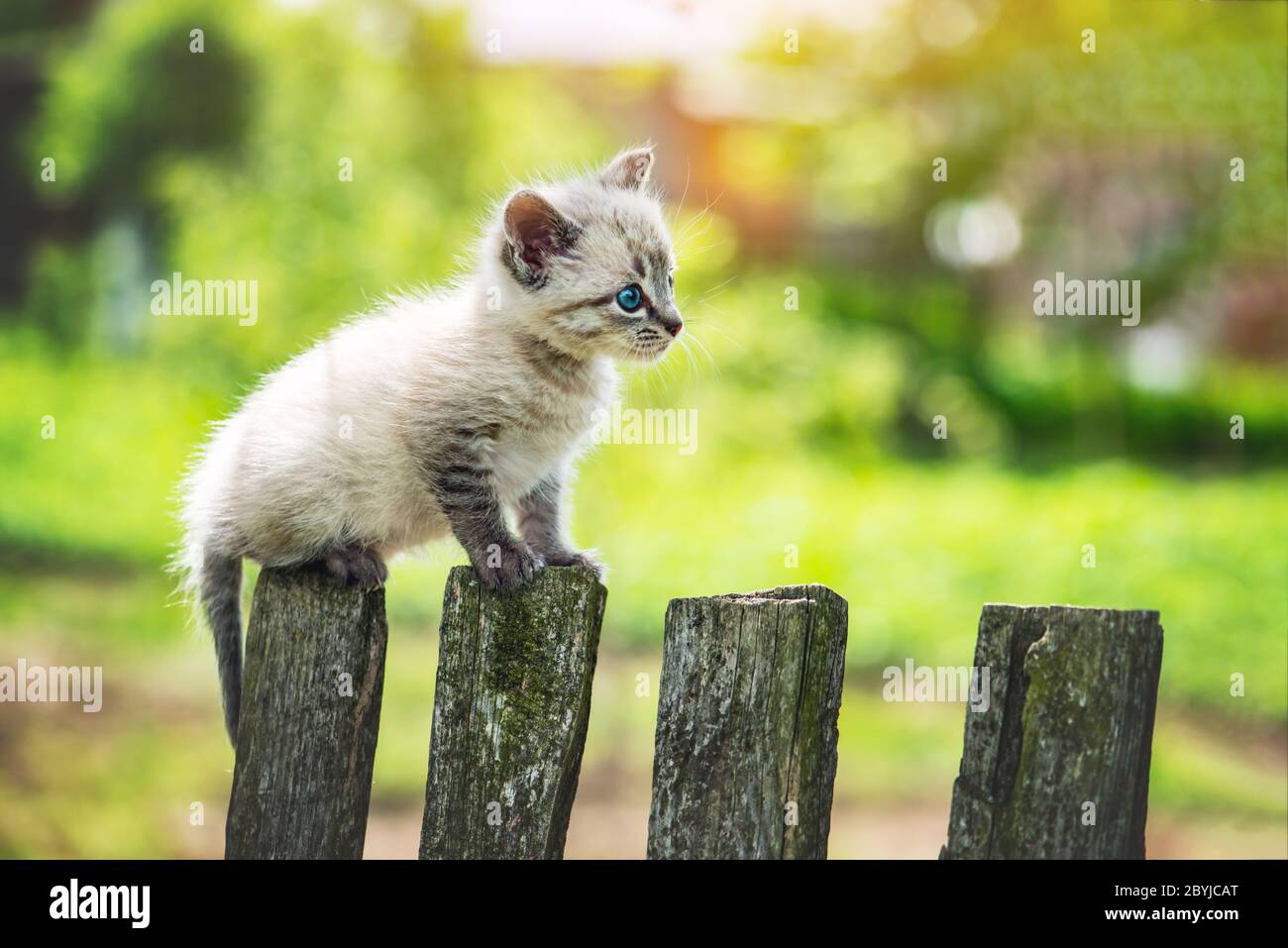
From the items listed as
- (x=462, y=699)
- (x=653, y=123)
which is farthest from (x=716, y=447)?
(x=653, y=123)

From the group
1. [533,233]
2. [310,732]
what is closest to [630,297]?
[533,233]

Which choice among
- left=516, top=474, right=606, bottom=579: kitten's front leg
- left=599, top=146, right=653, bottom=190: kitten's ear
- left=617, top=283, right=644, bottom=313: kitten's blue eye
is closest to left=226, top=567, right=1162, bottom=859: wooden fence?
left=516, top=474, right=606, bottom=579: kitten's front leg

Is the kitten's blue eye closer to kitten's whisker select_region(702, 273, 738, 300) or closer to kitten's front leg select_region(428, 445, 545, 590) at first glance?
kitten's front leg select_region(428, 445, 545, 590)

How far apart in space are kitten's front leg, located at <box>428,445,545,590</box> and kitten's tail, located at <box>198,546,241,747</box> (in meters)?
0.72

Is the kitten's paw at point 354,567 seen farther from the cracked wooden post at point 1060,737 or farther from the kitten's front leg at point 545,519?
the cracked wooden post at point 1060,737

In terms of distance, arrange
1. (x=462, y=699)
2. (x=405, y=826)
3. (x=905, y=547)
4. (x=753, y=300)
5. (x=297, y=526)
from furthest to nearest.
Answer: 1. (x=905, y=547)
2. (x=753, y=300)
3. (x=405, y=826)
4. (x=297, y=526)
5. (x=462, y=699)

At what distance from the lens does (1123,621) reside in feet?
8.08

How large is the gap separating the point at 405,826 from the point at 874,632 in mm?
3410

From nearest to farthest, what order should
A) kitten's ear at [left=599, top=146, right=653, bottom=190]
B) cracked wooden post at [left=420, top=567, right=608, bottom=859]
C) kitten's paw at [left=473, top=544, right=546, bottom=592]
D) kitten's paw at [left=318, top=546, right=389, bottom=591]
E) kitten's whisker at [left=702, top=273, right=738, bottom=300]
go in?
cracked wooden post at [left=420, top=567, right=608, bottom=859] < kitten's paw at [left=473, top=544, right=546, bottom=592] < kitten's paw at [left=318, top=546, right=389, bottom=591] < kitten's ear at [left=599, top=146, right=653, bottom=190] < kitten's whisker at [left=702, top=273, right=738, bottom=300]

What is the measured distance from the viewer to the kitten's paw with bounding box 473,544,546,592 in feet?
8.91

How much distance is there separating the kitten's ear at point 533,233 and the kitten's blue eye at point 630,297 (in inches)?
8.3

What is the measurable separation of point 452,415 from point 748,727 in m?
1.17

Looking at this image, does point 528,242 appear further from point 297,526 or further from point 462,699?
point 462,699

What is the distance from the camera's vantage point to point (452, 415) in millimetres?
3166
